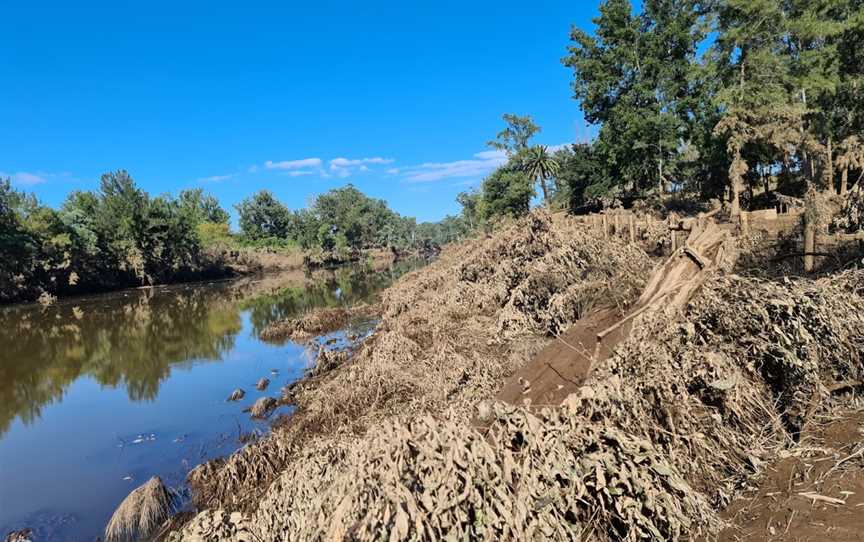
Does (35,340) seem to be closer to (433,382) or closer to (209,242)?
(433,382)

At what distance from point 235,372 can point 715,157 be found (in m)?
30.7

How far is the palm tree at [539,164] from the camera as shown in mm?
53500

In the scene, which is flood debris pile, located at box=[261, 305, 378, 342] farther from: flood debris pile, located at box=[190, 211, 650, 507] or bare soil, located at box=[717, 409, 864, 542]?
bare soil, located at box=[717, 409, 864, 542]

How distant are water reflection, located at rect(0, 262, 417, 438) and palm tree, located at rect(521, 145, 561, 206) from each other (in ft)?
83.2

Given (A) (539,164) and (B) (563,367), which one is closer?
(B) (563,367)

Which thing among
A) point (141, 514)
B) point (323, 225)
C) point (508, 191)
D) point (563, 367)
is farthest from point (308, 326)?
point (323, 225)

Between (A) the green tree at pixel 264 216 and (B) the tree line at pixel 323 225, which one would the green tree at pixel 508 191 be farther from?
(A) the green tree at pixel 264 216

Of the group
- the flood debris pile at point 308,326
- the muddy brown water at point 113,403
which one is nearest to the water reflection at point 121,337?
the muddy brown water at point 113,403

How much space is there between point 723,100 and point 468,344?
22.9 metres

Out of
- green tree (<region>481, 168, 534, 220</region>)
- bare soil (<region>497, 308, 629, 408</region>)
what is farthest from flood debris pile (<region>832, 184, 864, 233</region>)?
green tree (<region>481, 168, 534, 220</region>)

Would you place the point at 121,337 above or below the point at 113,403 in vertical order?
above

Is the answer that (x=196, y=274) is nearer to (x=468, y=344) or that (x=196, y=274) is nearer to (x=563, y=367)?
(x=468, y=344)

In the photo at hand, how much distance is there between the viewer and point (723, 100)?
79.8 feet

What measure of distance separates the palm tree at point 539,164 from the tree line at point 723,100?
5.99m
